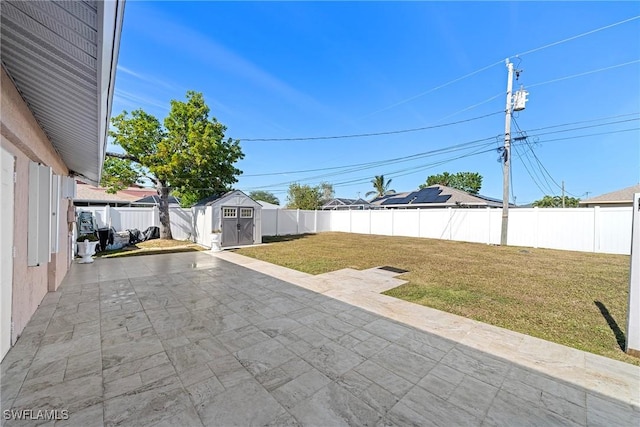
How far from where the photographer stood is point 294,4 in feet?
26.7

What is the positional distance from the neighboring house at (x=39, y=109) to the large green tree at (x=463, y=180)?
1683 inches

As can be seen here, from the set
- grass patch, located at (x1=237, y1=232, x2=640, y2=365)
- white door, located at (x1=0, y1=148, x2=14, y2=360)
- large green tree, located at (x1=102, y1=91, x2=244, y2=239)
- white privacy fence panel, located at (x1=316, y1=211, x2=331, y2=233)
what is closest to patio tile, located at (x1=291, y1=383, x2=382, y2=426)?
grass patch, located at (x1=237, y1=232, x2=640, y2=365)

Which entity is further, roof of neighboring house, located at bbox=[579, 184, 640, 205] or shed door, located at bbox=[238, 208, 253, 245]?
roof of neighboring house, located at bbox=[579, 184, 640, 205]

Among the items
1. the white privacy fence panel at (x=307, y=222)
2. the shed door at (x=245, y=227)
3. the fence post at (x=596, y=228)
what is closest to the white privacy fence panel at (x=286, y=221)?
the white privacy fence panel at (x=307, y=222)

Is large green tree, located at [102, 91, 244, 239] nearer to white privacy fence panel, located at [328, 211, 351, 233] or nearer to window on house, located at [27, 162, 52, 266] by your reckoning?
window on house, located at [27, 162, 52, 266]

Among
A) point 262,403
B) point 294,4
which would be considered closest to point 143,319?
point 262,403

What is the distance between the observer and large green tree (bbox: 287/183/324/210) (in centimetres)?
2597

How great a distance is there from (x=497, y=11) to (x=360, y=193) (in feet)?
112

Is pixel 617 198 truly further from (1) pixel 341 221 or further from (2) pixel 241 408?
→ (2) pixel 241 408

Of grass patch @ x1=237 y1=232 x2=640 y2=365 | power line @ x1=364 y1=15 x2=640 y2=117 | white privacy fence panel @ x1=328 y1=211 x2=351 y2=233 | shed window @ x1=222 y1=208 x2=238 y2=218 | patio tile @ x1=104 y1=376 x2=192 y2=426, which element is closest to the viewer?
patio tile @ x1=104 y1=376 x2=192 y2=426

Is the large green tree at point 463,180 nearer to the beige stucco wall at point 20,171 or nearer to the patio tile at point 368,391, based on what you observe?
the patio tile at point 368,391

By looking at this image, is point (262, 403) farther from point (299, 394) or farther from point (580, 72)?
point (580, 72)

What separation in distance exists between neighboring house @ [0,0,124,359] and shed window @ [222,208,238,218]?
6.74 metres

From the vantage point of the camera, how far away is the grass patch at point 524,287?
11.4 feet
